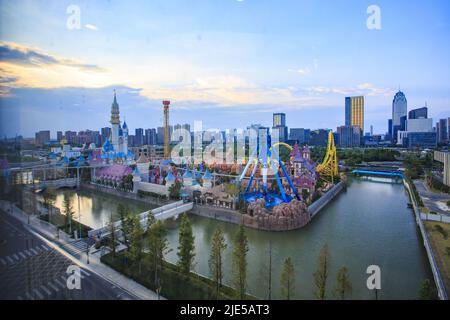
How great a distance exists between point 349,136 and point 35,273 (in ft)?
99.0

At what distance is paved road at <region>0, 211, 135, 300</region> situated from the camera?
6.38 ft

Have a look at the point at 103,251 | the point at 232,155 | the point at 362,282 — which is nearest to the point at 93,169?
the point at 232,155

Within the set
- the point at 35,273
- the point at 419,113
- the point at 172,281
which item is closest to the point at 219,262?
the point at 172,281

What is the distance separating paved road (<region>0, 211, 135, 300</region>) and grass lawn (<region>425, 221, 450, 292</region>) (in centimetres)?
400

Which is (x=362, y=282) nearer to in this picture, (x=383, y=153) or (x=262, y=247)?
(x=262, y=247)

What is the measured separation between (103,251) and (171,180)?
4302 millimetres

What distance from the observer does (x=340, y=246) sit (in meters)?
4.81

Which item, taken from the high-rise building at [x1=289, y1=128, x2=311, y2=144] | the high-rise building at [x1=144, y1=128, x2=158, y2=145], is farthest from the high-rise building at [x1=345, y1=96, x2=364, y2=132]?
the high-rise building at [x1=144, y1=128, x2=158, y2=145]

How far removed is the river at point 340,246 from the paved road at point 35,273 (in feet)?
4.25

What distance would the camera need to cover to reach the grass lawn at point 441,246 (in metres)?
3.59

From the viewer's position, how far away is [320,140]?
29000 mm

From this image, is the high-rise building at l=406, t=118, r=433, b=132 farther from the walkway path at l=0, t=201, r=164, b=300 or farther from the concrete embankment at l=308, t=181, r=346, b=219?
the walkway path at l=0, t=201, r=164, b=300

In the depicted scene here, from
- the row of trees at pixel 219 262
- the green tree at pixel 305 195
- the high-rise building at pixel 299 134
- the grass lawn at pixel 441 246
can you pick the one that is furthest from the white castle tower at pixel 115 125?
the high-rise building at pixel 299 134

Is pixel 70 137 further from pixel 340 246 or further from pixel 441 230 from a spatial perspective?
pixel 441 230
